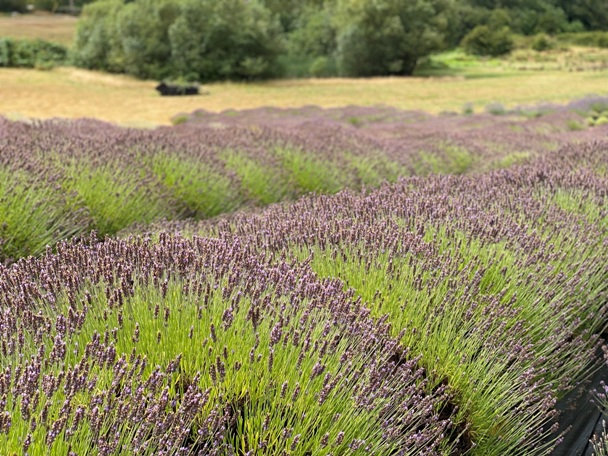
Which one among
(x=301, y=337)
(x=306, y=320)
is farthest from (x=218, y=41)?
(x=301, y=337)

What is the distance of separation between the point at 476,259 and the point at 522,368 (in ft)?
2.14

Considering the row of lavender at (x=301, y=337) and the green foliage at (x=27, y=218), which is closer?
the row of lavender at (x=301, y=337)

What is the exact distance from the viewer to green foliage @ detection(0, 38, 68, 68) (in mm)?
41656

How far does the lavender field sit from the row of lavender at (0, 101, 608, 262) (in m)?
0.04

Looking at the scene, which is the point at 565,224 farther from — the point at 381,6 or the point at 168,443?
the point at 381,6

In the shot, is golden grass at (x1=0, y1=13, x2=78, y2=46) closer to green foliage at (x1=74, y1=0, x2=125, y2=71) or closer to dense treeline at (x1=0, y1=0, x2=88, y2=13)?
dense treeline at (x1=0, y1=0, x2=88, y2=13)

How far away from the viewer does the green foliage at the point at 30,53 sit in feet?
137

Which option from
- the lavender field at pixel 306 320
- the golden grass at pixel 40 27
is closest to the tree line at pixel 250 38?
the golden grass at pixel 40 27

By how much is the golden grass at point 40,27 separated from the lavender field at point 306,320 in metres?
48.7

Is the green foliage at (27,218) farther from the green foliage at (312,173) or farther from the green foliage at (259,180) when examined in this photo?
the green foliage at (312,173)

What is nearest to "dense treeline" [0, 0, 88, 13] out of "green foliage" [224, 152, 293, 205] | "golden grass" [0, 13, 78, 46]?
"golden grass" [0, 13, 78, 46]

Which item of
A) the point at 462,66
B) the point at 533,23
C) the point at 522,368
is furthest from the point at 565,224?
the point at 533,23

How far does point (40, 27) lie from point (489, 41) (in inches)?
1558

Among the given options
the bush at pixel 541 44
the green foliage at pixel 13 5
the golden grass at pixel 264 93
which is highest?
the green foliage at pixel 13 5
